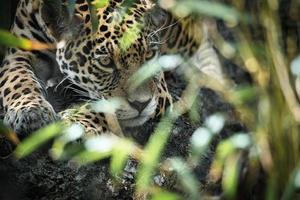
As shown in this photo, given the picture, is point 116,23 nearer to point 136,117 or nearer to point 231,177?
point 136,117

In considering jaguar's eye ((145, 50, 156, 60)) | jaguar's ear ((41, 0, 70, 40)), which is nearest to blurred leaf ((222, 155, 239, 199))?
jaguar's eye ((145, 50, 156, 60))

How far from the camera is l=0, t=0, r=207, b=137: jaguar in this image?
12.9 feet

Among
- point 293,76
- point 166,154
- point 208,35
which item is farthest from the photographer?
point 208,35

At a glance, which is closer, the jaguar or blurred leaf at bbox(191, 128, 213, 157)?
blurred leaf at bbox(191, 128, 213, 157)

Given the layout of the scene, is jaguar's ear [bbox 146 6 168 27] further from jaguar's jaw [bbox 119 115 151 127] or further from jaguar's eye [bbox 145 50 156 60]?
jaguar's jaw [bbox 119 115 151 127]

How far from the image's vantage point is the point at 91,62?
4.11 metres

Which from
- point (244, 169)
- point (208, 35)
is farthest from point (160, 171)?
point (208, 35)

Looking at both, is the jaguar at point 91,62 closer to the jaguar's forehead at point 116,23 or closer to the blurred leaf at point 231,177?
the jaguar's forehead at point 116,23

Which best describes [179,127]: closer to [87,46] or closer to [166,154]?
[166,154]

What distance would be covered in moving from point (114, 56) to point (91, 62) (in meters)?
0.15

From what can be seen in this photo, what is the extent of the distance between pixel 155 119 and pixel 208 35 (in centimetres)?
164

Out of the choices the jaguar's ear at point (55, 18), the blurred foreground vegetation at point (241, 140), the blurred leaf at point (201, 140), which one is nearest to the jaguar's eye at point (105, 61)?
the jaguar's ear at point (55, 18)

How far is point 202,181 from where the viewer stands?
12.5ft

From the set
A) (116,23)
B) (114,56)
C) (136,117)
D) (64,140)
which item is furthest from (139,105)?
(64,140)
